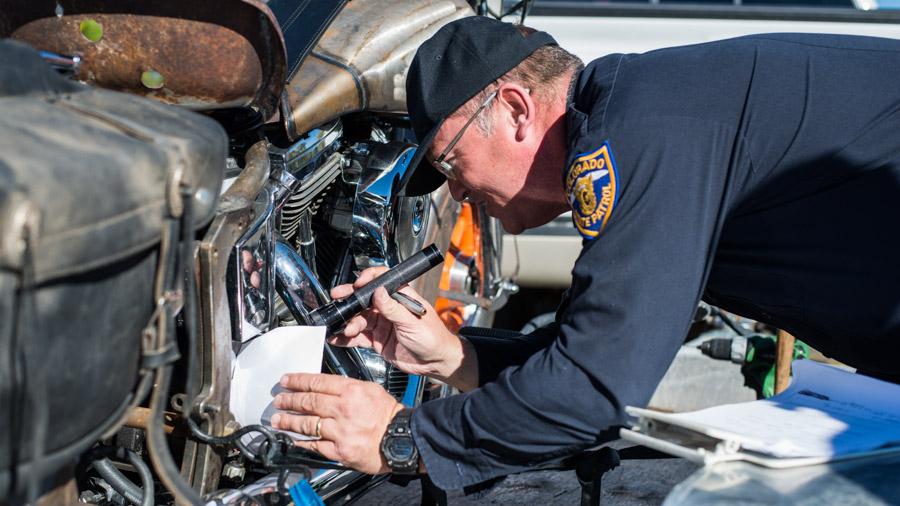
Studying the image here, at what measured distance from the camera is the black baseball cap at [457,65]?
1.52 meters

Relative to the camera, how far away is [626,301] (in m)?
1.18

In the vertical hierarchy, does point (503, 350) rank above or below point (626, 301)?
below

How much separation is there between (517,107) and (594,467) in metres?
0.67

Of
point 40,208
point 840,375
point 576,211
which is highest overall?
point 40,208

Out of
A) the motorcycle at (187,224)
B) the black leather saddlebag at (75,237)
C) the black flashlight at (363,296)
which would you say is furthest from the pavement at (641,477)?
the black leather saddlebag at (75,237)

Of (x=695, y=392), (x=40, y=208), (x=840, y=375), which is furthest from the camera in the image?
(x=695, y=392)

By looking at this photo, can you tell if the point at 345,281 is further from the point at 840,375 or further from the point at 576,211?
the point at 840,375

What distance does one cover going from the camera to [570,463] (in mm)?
1556

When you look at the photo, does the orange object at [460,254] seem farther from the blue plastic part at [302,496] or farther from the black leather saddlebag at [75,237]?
the black leather saddlebag at [75,237]

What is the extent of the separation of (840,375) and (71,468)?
1110mm

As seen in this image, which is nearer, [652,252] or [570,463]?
[652,252]

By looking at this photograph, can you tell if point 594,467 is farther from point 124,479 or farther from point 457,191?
point 124,479

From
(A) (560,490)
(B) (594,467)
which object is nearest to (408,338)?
(B) (594,467)

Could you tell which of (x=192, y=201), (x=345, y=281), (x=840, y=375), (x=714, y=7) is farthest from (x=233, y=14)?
(x=714, y=7)
